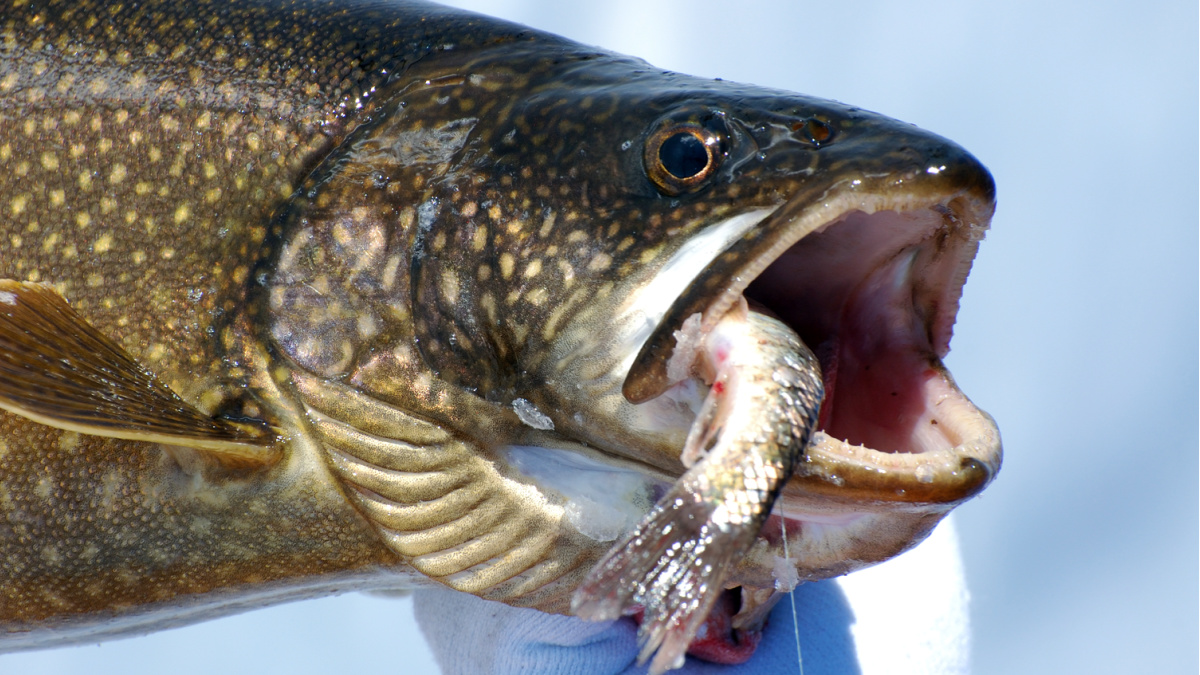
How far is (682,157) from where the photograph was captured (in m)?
1.30

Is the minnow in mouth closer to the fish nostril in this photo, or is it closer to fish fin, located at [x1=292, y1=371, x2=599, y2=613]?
the fish nostril

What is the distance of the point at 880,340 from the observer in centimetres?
142

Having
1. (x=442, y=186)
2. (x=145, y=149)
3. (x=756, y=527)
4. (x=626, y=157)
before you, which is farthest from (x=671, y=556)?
(x=145, y=149)

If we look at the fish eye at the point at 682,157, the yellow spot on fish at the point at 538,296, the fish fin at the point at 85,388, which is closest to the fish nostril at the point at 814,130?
the fish eye at the point at 682,157

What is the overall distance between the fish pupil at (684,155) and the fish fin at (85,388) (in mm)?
713

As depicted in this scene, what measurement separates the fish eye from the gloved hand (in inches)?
39.8

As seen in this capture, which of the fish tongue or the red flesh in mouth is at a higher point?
the fish tongue

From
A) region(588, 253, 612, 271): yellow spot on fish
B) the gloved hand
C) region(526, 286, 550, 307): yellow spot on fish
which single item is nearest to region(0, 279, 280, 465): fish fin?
region(526, 286, 550, 307): yellow spot on fish

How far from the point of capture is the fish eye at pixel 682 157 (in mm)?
1288

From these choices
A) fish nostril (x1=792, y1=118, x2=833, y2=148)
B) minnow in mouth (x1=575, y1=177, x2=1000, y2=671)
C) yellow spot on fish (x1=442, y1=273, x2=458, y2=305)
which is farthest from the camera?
yellow spot on fish (x1=442, y1=273, x2=458, y2=305)

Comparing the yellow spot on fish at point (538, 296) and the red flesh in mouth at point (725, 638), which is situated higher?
the yellow spot on fish at point (538, 296)

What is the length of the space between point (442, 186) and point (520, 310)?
0.75 ft

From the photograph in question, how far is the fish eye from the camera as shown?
50.7 inches

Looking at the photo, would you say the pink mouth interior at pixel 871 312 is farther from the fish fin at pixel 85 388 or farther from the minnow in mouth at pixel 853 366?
the fish fin at pixel 85 388
